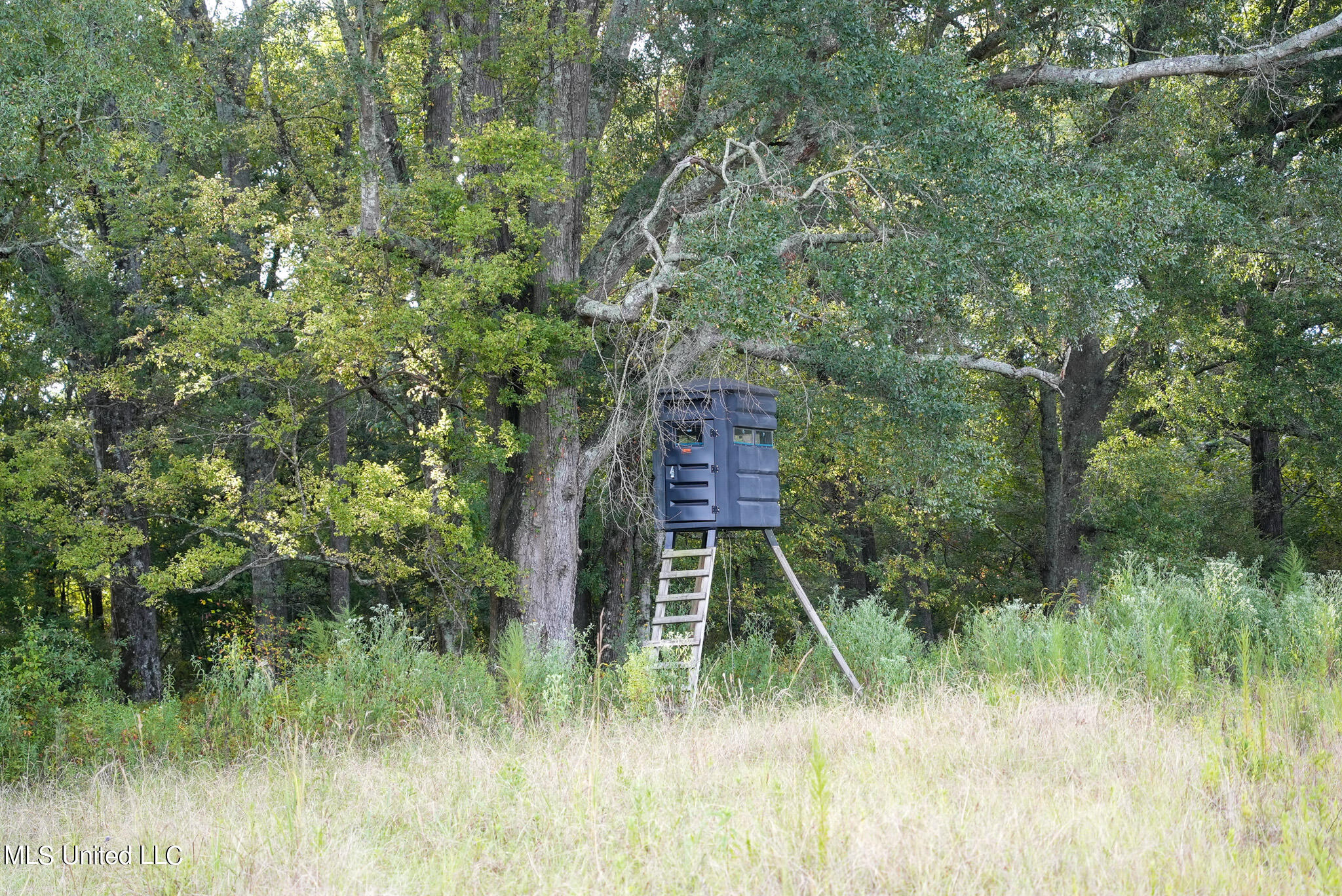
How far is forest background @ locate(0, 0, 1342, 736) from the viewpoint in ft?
33.8

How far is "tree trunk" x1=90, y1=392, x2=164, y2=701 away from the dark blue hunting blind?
28.8 ft

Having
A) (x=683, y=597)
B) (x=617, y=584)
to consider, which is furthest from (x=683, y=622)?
(x=617, y=584)

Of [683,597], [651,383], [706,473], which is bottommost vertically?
[683,597]

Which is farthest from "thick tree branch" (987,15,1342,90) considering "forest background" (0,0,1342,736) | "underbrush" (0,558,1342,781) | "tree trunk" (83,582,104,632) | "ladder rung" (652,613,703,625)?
"tree trunk" (83,582,104,632)

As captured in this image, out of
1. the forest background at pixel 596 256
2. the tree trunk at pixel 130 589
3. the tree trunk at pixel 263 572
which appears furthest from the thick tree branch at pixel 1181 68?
the tree trunk at pixel 130 589

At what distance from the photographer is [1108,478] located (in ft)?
55.0

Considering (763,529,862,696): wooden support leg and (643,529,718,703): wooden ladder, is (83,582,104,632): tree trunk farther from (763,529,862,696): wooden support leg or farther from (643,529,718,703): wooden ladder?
(763,529,862,696): wooden support leg

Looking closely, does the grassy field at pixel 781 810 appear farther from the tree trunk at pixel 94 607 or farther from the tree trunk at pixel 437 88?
the tree trunk at pixel 94 607

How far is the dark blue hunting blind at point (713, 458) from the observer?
9727 millimetres

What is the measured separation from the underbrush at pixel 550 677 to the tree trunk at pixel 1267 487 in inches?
431

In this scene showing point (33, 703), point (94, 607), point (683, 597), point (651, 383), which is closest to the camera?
point (33, 703)

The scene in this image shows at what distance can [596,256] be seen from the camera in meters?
12.8

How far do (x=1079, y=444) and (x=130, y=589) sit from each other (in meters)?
14.9

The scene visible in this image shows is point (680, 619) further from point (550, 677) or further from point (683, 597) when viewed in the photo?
point (550, 677)
